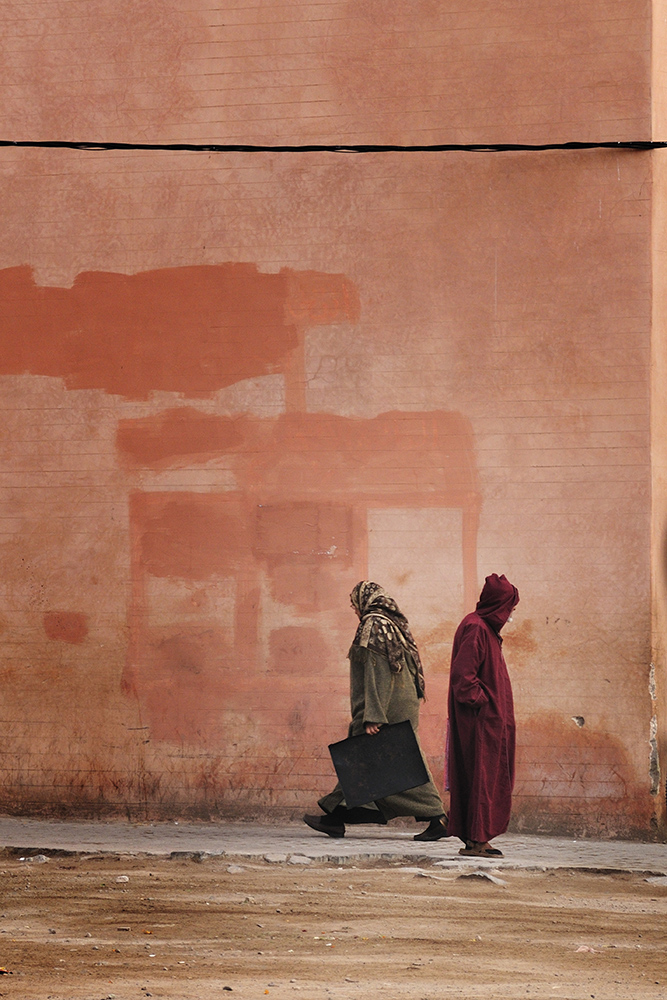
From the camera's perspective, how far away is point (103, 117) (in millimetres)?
10500

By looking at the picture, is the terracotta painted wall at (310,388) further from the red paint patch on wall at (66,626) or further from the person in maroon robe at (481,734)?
the person in maroon robe at (481,734)

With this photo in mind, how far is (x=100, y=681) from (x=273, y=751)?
4.71 ft

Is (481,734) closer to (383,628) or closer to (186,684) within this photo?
(383,628)

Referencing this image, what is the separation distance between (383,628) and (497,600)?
3.09 ft

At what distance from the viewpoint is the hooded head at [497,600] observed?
840 cm

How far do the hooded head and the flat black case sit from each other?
842mm

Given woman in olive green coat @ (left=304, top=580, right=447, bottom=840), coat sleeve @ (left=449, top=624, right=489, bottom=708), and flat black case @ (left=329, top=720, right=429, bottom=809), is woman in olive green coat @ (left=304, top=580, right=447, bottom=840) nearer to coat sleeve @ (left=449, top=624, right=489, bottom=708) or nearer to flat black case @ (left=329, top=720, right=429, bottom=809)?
flat black case @ (left=329, top=720, right=429, bottom=809)

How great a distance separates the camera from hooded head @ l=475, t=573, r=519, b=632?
8.40 meters

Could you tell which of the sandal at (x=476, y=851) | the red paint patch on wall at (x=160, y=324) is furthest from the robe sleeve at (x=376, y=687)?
the red paint patch on wall at (x=160, y=324)

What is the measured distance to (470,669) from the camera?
8.29 m

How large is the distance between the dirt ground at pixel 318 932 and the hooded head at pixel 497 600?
153 cm

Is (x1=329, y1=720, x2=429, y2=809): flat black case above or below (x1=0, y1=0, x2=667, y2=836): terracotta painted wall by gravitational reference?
below

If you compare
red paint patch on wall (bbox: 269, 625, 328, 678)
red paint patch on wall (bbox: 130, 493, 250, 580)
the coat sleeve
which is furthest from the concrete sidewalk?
red paint patch on wall (bbox: 130, 493, 250, 580)

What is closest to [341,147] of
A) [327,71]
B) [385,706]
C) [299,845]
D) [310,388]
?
[327,71]
